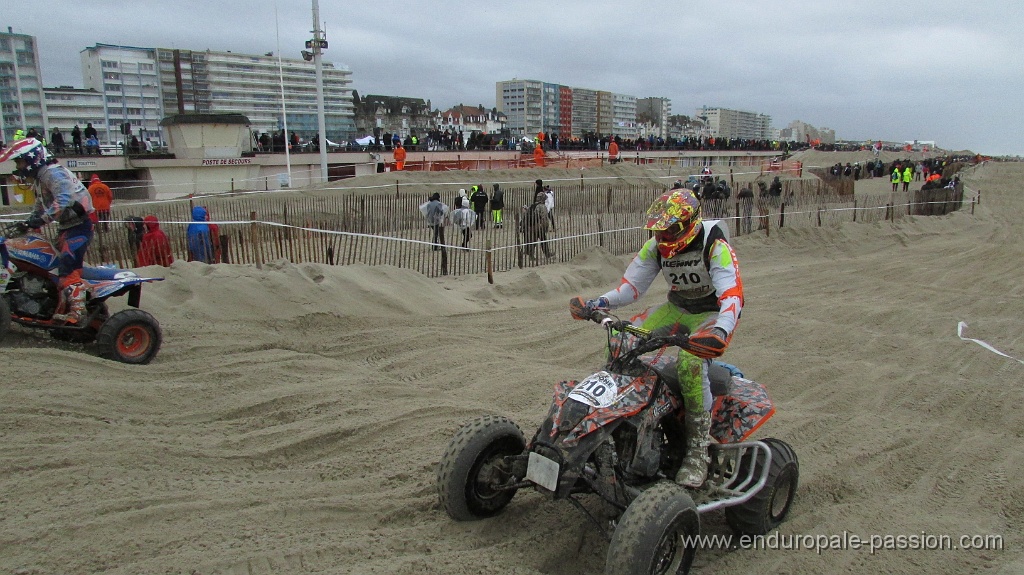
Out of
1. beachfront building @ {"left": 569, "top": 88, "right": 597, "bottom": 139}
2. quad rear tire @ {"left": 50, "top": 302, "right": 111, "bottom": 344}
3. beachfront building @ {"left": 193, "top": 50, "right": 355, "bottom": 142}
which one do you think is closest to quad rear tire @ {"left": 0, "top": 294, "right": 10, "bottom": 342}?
quad rear tire @ {"left": 50, "top": 302, "right": 111, "bottom": 344}

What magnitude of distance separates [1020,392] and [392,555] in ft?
22.1

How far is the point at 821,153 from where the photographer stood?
5744 cm

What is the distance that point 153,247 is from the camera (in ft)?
31.4

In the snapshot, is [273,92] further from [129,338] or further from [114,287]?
[129,338]

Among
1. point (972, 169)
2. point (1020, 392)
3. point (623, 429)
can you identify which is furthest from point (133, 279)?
point (972, 169)

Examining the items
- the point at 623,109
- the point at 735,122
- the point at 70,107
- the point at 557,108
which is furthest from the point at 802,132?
the point at 70,107

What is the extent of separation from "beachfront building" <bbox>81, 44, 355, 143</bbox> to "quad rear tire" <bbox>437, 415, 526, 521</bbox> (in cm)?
4018

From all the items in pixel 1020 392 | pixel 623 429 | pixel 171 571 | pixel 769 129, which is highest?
pixel 769 129

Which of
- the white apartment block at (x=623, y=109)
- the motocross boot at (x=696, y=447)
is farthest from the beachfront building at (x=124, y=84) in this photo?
the white apartment block at (x=623, y=109)

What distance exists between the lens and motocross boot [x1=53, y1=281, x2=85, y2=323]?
6.16 meters

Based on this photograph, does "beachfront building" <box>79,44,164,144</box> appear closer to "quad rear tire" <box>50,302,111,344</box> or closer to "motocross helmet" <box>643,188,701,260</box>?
"quad rear tire" <box>50,302,111,344</box>

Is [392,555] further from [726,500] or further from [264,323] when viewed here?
[264,323]

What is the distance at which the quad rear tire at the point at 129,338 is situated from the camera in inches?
234

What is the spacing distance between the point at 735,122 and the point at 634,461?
156017 mm
